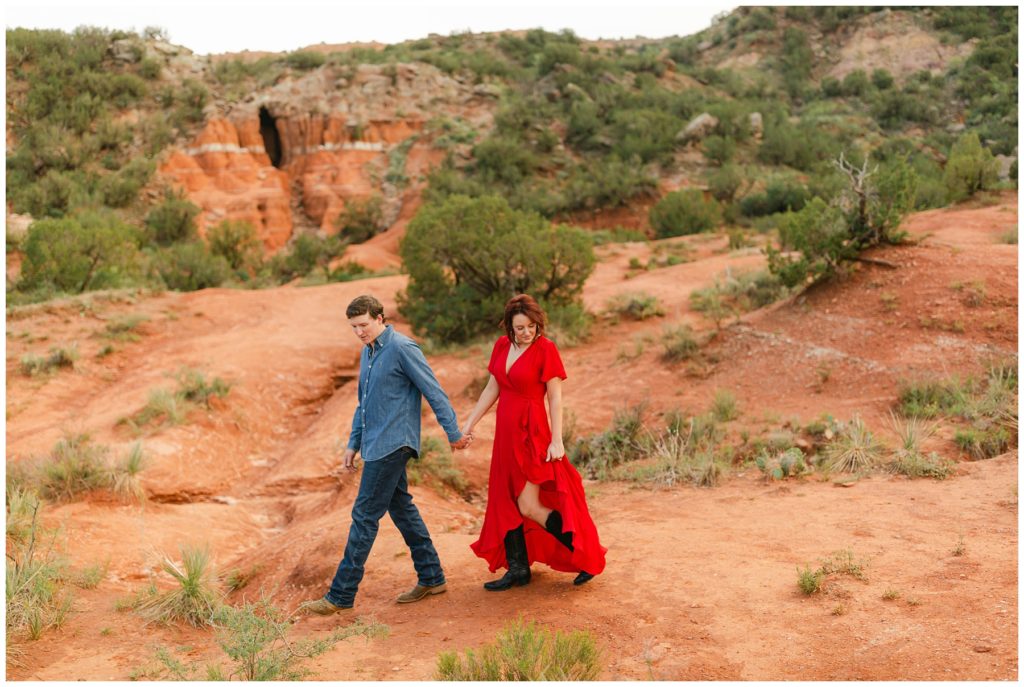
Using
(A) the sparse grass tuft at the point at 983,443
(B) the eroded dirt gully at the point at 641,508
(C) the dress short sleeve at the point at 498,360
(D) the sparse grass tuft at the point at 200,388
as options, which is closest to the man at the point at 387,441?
(B) the eroded dirt gully at the point at 641,508

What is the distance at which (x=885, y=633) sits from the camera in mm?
3621

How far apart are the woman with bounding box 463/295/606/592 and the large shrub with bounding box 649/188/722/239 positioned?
2004 centimetres

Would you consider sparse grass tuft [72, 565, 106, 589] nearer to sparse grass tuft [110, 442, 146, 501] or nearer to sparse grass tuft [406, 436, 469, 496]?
sparse grass tuft [110, 442, 146, 501]

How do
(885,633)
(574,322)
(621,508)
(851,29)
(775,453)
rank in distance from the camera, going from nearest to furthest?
(885,633), (621,508), (775,453), (574,322), (851,29)

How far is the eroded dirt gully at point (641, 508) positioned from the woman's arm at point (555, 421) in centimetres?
74

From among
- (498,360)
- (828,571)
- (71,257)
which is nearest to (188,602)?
(498,360)

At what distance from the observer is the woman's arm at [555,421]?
4398 mm

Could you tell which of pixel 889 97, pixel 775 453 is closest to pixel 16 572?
pixel 775 453

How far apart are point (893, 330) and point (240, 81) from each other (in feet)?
105

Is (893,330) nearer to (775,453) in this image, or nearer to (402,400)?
(775,453)

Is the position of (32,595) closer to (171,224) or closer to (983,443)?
(983,443)

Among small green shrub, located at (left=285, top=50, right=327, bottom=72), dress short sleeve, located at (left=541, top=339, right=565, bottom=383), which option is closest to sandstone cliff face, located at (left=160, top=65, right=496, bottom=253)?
small green shrub, located at (left=285, top=50, right=327, bottom=72)

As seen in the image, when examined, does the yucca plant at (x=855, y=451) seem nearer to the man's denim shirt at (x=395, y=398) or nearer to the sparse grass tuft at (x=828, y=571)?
the sparse grass tuft at (x=828, y=571)

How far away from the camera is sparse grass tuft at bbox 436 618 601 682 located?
334cm
